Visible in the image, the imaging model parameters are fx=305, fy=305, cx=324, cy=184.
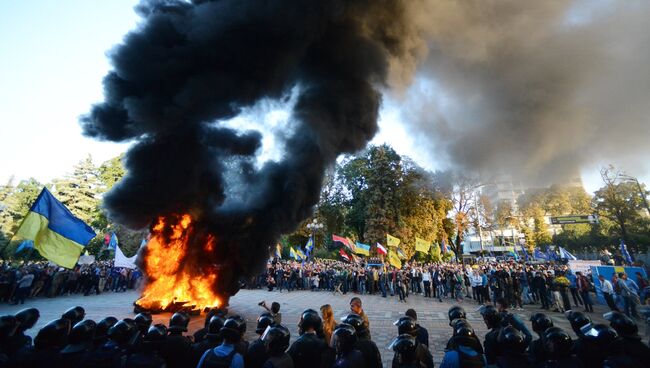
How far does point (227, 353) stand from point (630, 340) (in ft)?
16.5

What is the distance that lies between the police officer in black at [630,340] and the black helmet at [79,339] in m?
6.45

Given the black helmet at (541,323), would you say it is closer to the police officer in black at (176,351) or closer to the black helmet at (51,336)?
the police officer in black at (176,351)

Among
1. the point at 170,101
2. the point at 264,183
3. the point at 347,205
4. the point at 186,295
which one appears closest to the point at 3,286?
the point at 186,295

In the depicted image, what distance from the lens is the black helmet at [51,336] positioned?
3398 mm

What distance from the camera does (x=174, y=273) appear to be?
1270 cm

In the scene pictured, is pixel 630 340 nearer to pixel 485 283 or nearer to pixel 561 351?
pixel 561 351

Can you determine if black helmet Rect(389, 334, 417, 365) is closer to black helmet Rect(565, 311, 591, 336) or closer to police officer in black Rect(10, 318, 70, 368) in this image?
black helmet Rect(565, 311, 591, 336)

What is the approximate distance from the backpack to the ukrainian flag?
797 cm

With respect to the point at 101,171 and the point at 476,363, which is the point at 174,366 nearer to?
the point at 476,363

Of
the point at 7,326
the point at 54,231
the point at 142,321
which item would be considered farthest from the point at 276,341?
Result: the point at 54,231

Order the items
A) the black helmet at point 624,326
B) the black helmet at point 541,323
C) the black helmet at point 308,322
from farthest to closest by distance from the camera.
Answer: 1. the black helmet at point 541,323
2. the black helmet at point 308,322
3. the black helmet at point 624,326

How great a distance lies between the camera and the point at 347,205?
1658 inches

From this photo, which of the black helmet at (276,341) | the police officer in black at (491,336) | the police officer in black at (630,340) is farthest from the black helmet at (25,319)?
the police officer in black at (630,340)

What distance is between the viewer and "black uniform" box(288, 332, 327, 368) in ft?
12.4
